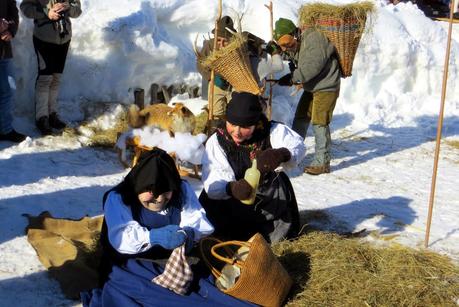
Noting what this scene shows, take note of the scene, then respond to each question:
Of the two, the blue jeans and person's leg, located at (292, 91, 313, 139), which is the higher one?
the blue jeans

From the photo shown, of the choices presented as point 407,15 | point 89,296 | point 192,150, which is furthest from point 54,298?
point 407,15

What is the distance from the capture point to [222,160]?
13.5 ft

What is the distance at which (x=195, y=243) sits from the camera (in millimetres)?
3627

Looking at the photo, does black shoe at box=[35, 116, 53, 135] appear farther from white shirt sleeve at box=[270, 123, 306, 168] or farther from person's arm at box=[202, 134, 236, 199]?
white shirt sleeve at box=[270, 123, 306, 168]

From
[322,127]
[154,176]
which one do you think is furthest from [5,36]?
[154,176]

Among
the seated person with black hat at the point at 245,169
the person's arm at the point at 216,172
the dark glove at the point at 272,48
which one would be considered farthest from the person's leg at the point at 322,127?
Answer: the person's arm at the point at 216,172

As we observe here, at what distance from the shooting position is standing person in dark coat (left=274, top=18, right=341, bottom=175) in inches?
250

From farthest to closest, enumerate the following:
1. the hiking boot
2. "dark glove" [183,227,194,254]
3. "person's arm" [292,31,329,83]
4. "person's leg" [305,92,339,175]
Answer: the hiking boot < "person's leg" [305,92,339,175] < "person's arm" [292,31,329,83] < "dark glove" [183,227,194,254]

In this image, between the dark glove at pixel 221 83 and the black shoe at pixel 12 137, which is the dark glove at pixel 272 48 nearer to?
the dark glove at pixel 221 83

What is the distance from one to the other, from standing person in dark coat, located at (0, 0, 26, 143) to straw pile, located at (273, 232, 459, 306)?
3.45 metres

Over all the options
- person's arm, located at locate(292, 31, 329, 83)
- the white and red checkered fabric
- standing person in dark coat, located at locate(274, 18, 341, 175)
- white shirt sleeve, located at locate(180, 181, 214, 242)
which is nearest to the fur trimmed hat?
standing person in dark coat, located at locate(274, 18, 341, 175)

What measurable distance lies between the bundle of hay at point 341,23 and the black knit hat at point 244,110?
8.70 feet

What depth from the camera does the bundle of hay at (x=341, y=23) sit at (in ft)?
21.0

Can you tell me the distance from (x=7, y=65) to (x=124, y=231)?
363cm
